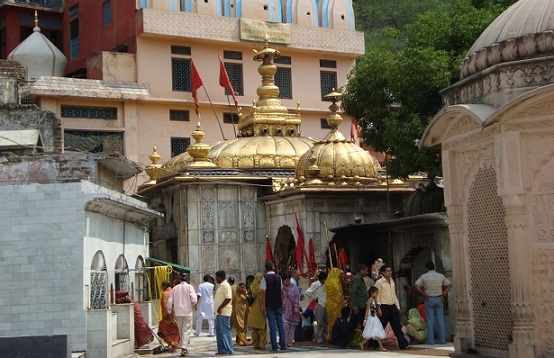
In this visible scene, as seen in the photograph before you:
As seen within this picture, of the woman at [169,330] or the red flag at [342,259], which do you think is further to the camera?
the red flag at [342,259]

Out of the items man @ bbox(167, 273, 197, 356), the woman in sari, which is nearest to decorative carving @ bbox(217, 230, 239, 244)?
man @ bbox(167, 273, 197, 356)

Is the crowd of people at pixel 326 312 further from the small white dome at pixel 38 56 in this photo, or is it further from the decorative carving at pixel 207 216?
the small white dome at pixel 38 56

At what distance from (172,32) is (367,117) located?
13.6 metres

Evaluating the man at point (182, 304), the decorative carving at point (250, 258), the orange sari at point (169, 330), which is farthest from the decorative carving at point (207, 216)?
the orange sari at point (169, 330)

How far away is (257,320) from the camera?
1717cm

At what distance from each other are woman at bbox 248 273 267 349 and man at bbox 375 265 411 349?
7.70ft

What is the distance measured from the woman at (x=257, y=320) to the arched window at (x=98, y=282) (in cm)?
265

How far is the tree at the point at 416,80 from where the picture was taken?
70.2 feet

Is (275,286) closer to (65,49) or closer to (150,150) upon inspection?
(150,150)

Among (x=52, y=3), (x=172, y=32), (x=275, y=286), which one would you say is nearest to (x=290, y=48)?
(x=172, y=32)

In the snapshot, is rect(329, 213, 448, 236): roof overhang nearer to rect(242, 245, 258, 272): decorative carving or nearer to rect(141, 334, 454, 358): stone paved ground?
rect(242, 245, 258, 272): decorative carving

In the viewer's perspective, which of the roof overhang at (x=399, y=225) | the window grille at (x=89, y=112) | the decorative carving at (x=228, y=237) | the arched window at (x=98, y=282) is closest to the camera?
the arched window at (x=98, y=282)

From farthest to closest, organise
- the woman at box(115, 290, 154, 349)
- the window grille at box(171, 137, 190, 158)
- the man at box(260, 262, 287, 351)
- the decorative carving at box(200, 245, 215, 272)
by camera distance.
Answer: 1. the window grille at box(171, 137, 190, 158)
2. the decorative carving at box(200, 245, 215, 272)
3. the woman at box(115, 290, 154, 349)
4. the man at box(260, 262, 287, 351)

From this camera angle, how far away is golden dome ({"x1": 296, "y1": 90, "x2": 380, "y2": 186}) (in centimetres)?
2391
